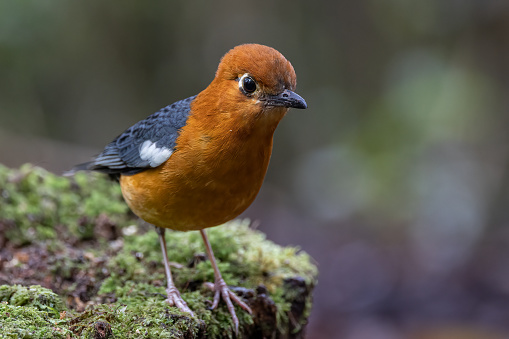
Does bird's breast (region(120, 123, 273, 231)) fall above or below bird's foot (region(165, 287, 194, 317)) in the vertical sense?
above

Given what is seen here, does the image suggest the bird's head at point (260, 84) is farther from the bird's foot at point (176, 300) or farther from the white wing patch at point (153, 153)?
the bird's foot at point (176, 300)

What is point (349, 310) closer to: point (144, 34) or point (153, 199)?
point (153, 199)

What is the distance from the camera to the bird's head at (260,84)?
3893 mm

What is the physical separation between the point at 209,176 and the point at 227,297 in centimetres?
106

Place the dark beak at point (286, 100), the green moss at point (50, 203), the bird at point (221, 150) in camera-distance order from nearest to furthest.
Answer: the dark beak at point (286, 100) < the bird at point (221, 150) < the green moss at point (50, 203)

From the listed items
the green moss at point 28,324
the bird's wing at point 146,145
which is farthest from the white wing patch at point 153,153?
the green moss at point 28,324

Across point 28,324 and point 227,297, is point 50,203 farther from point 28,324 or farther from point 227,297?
point 28,324

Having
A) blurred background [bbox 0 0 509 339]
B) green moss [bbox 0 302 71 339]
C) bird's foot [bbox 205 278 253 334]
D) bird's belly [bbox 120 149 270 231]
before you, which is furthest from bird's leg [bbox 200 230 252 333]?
blurred background [bbox 0 0 509 339]

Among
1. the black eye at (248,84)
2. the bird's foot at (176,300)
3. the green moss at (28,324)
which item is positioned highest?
the black eye at (248,84)

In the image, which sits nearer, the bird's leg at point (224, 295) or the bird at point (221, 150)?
the bird at point (221, 150)

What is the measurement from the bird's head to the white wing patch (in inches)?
24.4

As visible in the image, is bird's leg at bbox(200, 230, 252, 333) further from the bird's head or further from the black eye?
the black eye

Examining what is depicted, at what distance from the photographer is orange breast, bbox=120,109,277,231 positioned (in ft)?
13.3

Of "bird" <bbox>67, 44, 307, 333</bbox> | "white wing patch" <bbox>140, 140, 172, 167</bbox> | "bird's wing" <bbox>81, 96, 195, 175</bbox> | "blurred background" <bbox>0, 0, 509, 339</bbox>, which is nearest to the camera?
"bird" <bbox>67, 44, 307, 333</bbox>
